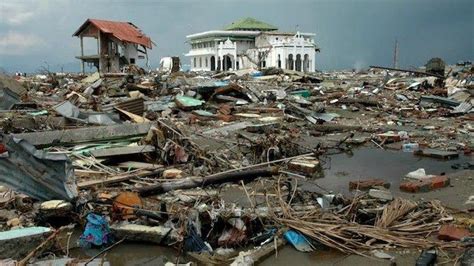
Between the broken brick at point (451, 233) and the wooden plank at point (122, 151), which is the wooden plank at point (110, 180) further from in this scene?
the broken brick at point (451, 233)

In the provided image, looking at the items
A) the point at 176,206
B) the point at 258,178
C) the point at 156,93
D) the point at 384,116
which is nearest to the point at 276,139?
the point at 258,178

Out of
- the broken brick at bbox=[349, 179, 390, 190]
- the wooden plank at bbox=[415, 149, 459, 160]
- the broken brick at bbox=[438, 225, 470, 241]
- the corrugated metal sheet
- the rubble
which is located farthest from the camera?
the corrugated metal sheet

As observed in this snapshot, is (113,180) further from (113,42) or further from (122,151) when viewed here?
(113,42)

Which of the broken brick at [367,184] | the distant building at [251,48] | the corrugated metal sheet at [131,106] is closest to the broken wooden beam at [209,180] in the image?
the broken brick at [367,184]

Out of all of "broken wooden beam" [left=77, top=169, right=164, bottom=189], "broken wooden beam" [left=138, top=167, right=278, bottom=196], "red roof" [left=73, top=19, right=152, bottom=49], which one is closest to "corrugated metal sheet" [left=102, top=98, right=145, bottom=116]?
"broken wooden beam" [left=77, top=169, right=164, bottom=189]

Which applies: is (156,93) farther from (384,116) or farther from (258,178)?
(258,178)

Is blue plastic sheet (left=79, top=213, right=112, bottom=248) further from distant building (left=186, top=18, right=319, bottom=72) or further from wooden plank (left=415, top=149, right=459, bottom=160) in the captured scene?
distant building (left=186, top=18, right=319, bottom=72)

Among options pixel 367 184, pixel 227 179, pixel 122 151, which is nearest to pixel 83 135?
pixel 122 151

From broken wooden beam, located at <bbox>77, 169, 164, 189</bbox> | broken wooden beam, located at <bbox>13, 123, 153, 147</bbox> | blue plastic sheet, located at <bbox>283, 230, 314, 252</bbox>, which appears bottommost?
blue plastic sheet, located at <bbox>283, 230, 314, 252</bbox>
